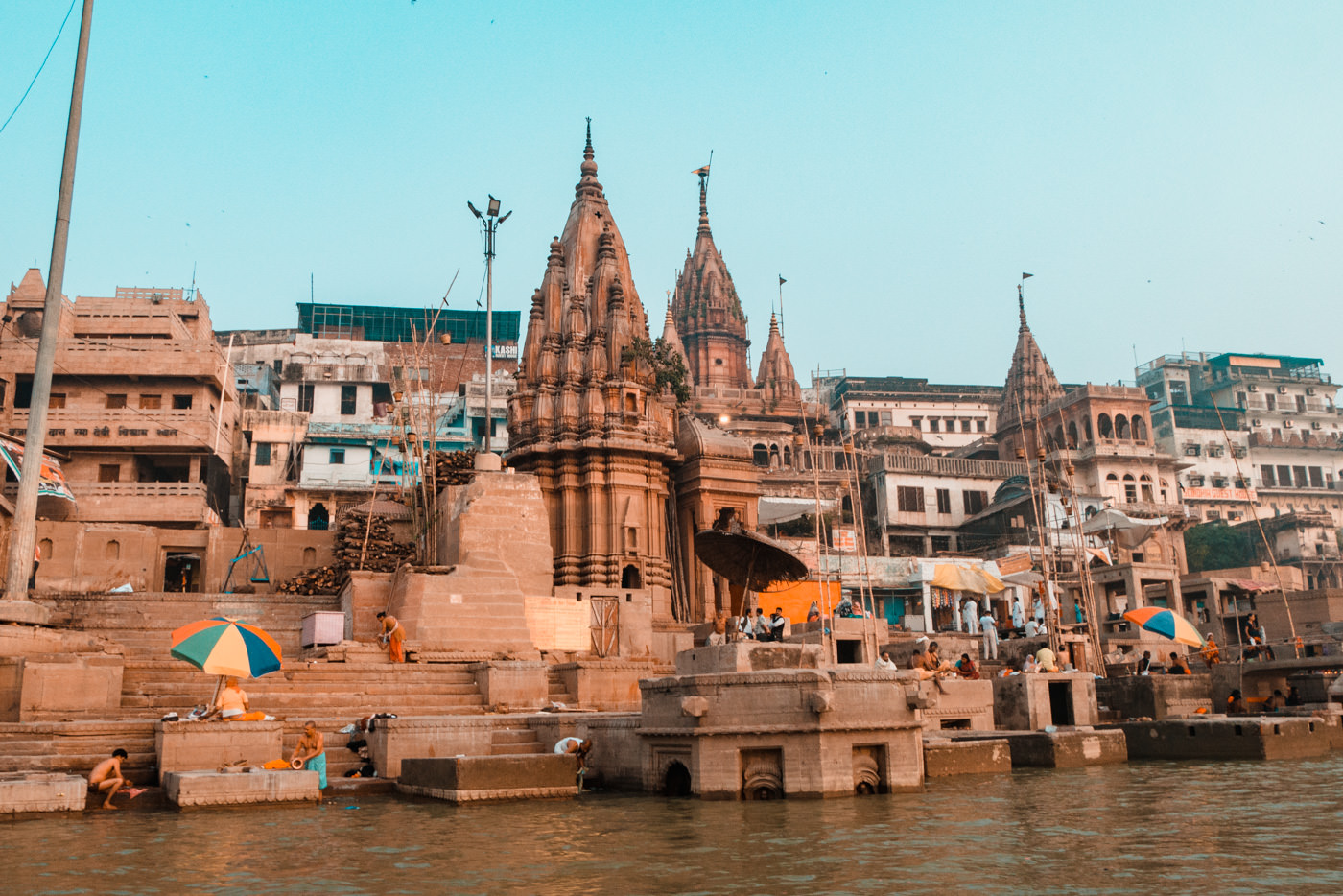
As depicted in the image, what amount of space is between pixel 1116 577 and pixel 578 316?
18350 millimetres

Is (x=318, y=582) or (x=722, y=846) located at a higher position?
(x=318, y=582)

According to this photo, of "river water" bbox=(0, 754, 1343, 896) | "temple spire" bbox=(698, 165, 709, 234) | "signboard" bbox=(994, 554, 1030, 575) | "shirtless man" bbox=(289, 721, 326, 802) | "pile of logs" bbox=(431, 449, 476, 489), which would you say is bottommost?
"river water" bbox=(0, 754, 1343, 896)

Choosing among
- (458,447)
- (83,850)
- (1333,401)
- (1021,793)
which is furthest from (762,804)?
(1333,401)

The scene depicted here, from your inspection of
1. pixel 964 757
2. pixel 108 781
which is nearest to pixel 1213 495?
pixel 964 757

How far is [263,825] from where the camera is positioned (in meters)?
9.69

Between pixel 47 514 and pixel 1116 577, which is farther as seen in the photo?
pixel 1116 577

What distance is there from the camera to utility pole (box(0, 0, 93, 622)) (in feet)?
41.9

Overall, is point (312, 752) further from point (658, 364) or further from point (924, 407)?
point (924, 407)

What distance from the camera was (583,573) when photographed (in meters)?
27.7

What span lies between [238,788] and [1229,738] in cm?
1316

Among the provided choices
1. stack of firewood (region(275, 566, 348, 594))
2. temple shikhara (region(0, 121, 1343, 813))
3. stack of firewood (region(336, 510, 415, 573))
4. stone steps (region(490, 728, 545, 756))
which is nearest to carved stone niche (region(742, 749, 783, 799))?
temple shikhara (region(0, 121, 1343, 813))

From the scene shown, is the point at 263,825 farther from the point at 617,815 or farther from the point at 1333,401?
the point at 1333,401

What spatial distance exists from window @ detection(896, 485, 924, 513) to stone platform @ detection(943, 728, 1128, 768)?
3454 centimetres

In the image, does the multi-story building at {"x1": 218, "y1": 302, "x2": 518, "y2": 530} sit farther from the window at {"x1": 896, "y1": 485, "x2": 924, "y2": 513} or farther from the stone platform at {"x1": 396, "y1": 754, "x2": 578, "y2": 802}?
the window at {"x1": 896, "y1": 485, "x2": 924, "y2": 513}
